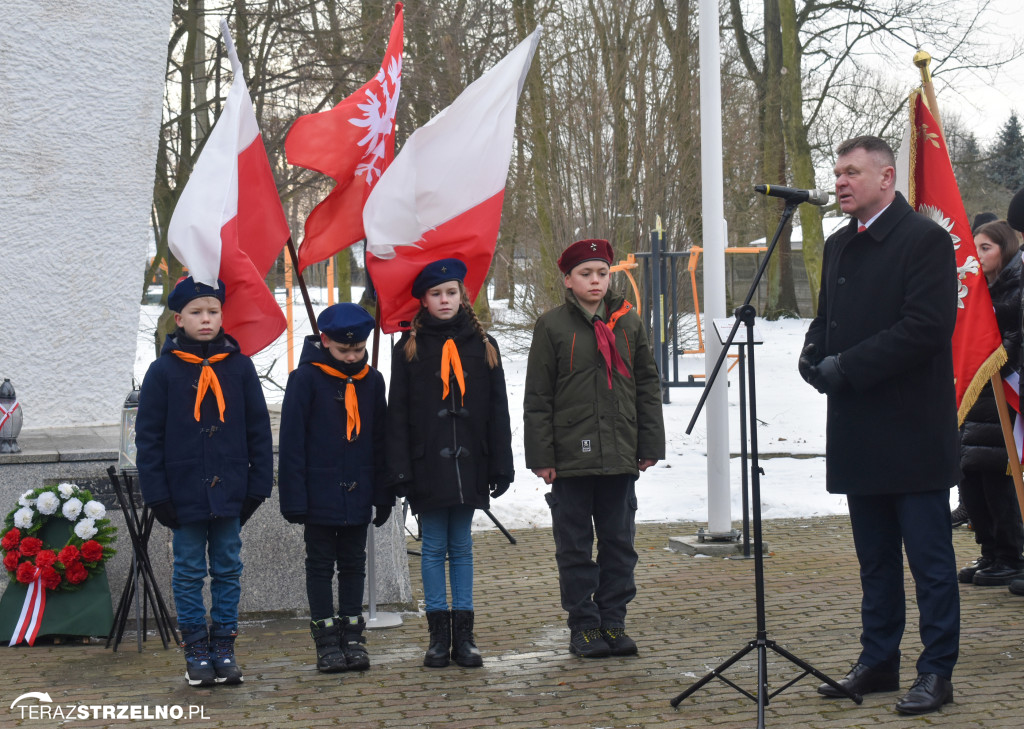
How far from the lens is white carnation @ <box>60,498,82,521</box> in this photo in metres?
5.70

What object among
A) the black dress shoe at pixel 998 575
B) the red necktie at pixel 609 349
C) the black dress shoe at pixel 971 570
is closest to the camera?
the red necktie at pixel 609 349

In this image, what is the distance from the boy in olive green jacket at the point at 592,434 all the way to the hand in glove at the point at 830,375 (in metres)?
0.97

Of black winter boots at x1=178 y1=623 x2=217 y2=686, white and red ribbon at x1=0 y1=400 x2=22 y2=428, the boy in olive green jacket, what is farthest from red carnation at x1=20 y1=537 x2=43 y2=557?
the boy in olive green jacket

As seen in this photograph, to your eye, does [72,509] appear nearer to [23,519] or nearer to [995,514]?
[23,519]

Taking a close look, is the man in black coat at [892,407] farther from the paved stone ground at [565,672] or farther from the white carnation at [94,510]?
the white carnation at [94,510]

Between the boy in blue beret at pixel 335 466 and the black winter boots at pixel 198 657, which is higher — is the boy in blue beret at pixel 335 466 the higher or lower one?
the higher one

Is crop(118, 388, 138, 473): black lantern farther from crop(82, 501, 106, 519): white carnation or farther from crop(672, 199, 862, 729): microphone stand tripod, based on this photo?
crop(672, 199, 862, 729): microphone stand tripod

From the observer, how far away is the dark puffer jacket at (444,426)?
202 inches

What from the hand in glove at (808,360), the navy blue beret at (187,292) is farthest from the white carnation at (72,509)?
the hand in glove at (808,360)

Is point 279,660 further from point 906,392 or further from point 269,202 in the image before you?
point 906,392

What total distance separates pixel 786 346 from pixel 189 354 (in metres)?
15.9

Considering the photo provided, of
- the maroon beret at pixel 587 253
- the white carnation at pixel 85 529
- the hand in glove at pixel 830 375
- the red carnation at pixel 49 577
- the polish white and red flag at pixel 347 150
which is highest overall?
the polish white and red flag at pixel 347 150

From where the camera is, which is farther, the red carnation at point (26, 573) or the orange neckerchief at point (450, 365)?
the red carnation at point (26, 573)

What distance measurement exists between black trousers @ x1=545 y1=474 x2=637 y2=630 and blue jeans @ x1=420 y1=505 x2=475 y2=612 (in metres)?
0.42
